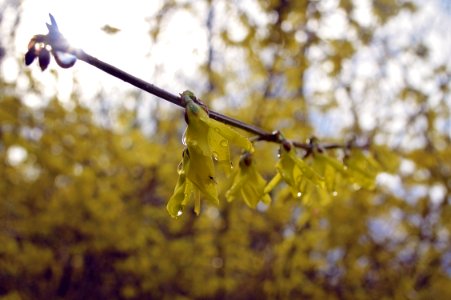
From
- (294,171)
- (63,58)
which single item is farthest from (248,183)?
(63,58)

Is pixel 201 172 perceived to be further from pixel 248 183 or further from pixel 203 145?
pixel 248 183

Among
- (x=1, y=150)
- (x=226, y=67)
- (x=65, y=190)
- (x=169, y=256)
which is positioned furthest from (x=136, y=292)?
(x=226, y=67)

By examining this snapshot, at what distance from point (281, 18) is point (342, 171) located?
5.69 feet

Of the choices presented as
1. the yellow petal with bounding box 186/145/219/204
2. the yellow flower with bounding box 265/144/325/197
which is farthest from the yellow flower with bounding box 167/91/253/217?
the yellow flower with bounding box 265/144/325/197

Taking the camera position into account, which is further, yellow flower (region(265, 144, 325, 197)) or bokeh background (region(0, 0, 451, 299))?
bokeh background (region(0, 0, 451, 299))

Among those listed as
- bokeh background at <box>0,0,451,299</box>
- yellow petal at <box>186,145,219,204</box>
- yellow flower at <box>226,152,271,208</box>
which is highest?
bokeh background at <box>0,0,451,299</box>

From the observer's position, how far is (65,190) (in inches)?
123

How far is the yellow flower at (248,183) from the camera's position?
3.62 feet

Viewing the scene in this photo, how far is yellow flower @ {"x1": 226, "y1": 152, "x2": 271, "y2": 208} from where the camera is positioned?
1.10 meters

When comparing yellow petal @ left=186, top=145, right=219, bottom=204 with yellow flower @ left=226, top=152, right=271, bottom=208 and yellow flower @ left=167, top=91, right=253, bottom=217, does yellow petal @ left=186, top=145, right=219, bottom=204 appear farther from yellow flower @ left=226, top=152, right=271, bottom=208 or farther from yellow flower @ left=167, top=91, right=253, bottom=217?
yellow flower @ left=226, top=152, right=271, bottom=208

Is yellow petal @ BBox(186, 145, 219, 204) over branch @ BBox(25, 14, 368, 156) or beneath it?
beneath

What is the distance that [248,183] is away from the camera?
112 cm

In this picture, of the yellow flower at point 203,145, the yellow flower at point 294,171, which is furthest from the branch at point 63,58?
the yellow flower at point 294,171

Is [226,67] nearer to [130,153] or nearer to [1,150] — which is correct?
[130,153]
